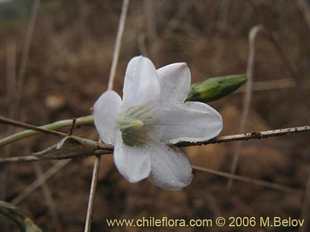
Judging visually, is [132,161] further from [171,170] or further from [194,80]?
[194,80]

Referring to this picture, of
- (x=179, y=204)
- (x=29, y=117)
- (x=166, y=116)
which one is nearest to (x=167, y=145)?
(x=166, y=116)

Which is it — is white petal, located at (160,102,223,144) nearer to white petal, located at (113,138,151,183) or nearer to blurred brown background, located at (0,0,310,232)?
white petal, located at (113,138,151,183)

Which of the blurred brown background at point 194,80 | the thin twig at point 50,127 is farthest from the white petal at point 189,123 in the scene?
the blurred brown background at point 194,80

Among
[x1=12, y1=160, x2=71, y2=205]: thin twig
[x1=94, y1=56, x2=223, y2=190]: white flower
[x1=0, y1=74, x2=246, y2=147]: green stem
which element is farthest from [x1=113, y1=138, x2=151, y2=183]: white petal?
[x1=12, y1=160, x2=71, y2=205]: thin twig

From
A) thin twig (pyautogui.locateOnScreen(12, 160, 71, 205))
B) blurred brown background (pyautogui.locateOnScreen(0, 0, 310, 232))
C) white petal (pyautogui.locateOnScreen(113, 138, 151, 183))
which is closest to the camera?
white petal (pyautogui.locateOnScreen(113, 138, 151, 183))

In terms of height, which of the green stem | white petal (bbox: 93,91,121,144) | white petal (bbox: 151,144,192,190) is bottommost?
white petal (bbox: 151,144,192,190)

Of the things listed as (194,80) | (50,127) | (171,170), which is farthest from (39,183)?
(194,80)
